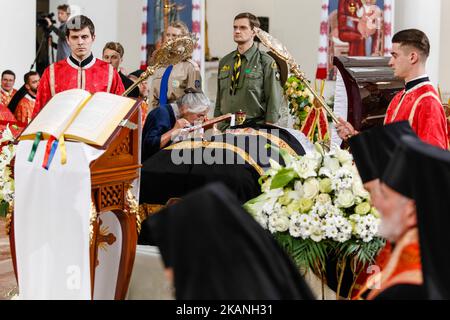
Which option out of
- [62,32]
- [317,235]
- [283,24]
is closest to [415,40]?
[317,235]

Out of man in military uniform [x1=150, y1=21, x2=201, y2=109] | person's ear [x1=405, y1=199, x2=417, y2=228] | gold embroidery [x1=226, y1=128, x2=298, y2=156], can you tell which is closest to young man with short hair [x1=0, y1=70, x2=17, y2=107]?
man in military uniform [x1=150, y1=21, x2=201, y2=109]

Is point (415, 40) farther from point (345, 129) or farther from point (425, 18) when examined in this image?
point (425, 18)

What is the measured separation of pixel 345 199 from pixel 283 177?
0.30 m

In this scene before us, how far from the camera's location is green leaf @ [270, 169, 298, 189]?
3.68m

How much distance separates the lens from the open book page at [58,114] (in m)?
3.83

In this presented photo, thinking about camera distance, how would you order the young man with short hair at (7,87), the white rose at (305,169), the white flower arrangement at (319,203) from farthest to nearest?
1. the young man with short hair at (7,87)
2. the white rose at (305,169)
3. the white flower arrangement at (319,203)

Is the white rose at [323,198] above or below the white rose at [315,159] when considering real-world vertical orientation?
below

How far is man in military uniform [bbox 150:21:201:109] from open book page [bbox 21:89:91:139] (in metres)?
2.02

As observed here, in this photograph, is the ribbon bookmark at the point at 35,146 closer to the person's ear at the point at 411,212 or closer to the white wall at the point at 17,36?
the person's ear at the point at 411,212

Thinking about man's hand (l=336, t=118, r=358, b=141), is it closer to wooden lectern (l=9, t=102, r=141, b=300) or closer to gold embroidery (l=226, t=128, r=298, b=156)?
gold embroidery (l=226, t=128, r=298, b=156)

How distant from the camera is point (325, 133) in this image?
7211 millimetres

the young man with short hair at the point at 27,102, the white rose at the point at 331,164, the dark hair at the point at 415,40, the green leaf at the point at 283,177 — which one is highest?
the dark hair at the point at 415,40

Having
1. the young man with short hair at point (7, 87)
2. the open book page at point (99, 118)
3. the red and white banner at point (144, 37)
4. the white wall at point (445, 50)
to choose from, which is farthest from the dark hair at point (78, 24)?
the white wall at point (445, 50)

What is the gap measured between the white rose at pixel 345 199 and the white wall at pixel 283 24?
10.7 meters
